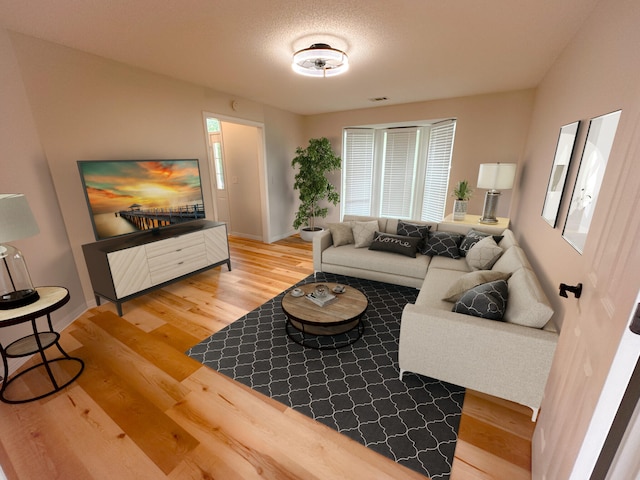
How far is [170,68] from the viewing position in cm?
298

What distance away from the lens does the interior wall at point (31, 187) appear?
6.87 ft

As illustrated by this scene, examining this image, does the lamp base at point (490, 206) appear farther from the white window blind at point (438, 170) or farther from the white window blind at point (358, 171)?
the white window blind at point (358, 171)

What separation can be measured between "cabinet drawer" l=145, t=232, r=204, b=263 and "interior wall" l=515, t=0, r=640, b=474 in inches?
134

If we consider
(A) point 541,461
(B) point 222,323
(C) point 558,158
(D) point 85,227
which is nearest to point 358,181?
(C) point 558,158

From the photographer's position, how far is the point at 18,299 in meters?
1.77

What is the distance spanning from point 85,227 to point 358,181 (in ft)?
14.8

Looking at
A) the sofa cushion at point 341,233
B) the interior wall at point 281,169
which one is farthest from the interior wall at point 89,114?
the sofa cushion at point 341,233

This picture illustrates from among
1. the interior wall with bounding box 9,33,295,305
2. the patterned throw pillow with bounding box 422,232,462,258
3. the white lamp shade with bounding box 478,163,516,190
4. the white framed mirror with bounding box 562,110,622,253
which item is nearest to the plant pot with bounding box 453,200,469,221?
the white lamp shade with bounding box 478,163,516,190

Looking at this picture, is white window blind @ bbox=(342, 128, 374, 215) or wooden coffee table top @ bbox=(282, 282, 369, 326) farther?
white window blind @ bbox=(342, 128, 374, 215)

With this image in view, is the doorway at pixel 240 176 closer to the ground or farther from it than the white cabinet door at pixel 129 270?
farther from it

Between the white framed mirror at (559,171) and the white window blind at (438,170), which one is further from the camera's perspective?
the white window blind at (438,170)

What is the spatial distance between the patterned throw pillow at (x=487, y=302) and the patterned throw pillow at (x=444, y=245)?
4.54ft

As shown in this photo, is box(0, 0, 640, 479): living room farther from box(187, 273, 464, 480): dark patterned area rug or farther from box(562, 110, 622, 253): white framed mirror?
box(187, 273, 464, 480): dark patterned area rug

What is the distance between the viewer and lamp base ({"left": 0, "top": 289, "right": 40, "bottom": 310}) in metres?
1.72
